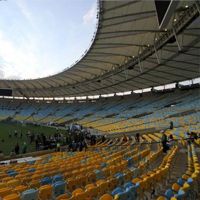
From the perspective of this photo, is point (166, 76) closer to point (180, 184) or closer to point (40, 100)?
point (180, 184)

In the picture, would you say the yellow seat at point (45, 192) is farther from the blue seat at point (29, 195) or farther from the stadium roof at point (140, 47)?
the stadium roof at point (140, 47)

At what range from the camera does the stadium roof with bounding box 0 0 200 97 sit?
1717cm

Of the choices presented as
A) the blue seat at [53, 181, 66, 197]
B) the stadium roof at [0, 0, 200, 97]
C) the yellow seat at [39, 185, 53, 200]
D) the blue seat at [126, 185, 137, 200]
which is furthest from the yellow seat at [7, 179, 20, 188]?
the stadium roof at [0, 0, 200, 97]

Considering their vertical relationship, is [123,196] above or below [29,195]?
below

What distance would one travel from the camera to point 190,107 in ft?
111

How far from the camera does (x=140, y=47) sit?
85.3 ft

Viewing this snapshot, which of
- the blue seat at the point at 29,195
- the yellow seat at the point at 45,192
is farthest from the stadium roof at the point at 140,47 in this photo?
the blue seat at the point at 29,195

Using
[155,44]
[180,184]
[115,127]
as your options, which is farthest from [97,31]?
[115,127]

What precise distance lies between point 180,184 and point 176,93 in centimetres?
3829

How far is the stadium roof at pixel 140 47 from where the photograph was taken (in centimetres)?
1717

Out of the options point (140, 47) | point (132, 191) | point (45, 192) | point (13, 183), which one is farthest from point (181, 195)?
point (140, 47)

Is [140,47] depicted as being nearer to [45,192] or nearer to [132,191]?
[132,191]

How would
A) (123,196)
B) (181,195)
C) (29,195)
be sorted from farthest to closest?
(29,195) → (123,196) → (181,195)

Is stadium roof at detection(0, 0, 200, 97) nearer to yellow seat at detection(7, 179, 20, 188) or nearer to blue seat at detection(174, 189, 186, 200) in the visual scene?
blue seat at detection(174, 189, 186, 200)
